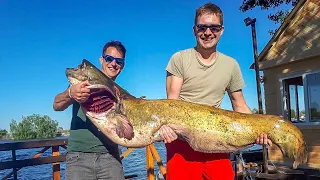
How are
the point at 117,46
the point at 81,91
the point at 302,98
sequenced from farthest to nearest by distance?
1. the point at 302,98
2. the point at 117,46
3. the point at 81,91

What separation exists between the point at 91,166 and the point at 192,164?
1.12 m

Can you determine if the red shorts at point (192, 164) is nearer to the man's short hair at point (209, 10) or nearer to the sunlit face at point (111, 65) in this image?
the sunlit face at point (111, 65)

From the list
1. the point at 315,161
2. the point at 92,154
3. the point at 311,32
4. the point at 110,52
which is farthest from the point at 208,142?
the point at 311,32

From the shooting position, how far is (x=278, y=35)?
1113 centimetres

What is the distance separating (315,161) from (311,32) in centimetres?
381

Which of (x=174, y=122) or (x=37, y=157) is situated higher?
(x=174, y=122)

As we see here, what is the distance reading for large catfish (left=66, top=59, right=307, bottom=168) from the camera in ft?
10.6

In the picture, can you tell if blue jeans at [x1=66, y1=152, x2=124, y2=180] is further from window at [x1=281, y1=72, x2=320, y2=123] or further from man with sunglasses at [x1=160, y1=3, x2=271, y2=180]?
window at [x1=281, y1=72, x2=320, y2=123]

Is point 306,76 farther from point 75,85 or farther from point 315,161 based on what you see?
point 75,85

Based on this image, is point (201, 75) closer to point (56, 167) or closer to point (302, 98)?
point (56, 167)

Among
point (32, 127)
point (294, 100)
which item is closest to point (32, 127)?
point (32, 127)

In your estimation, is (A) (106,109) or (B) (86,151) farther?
(B) (86,151)

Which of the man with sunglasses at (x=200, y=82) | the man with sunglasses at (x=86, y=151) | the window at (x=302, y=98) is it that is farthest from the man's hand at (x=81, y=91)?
the window at (x=302, y=98)

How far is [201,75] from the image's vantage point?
138 inches
